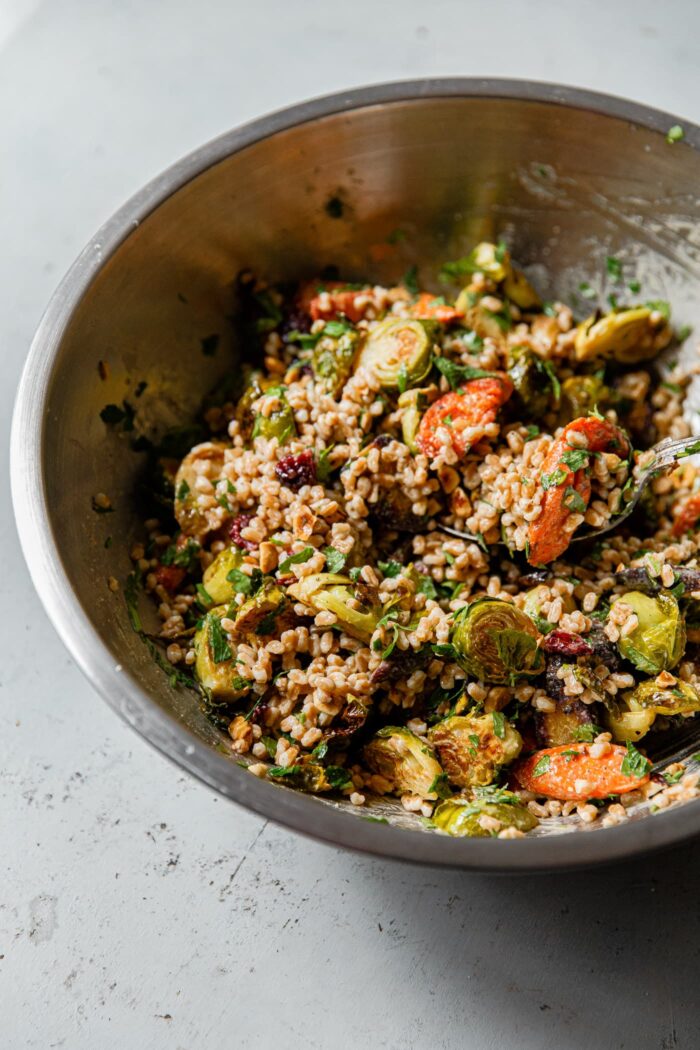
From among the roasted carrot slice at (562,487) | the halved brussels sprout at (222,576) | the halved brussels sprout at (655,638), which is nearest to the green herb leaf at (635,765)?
the halved brussels sprout at (655,638)

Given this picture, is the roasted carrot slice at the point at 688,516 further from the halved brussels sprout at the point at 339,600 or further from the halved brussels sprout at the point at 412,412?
the halved brussels sprout at the point at 339,600

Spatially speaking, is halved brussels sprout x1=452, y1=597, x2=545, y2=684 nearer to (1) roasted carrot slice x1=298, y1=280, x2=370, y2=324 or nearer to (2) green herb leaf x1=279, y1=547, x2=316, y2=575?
(2) green herb leaf x1=279, y1=547, x2=316, y2=575

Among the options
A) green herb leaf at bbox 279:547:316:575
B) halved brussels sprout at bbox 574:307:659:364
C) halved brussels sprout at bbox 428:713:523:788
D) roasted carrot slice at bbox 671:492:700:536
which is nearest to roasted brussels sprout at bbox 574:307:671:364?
halved brussels sprout at bbox 574:307:659:364

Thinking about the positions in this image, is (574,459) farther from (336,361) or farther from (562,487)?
(336,361)

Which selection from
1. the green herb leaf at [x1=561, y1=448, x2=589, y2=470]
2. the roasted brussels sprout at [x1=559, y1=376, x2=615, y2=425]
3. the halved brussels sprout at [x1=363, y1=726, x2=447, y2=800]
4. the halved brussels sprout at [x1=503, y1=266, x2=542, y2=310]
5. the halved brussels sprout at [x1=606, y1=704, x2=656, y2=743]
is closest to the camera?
the halved brussels sprout at [x1=363, y1=726, x2=447, y2=800]

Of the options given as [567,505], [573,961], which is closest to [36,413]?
[567,505]

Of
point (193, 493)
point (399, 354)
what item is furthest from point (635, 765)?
point (193, 493)
